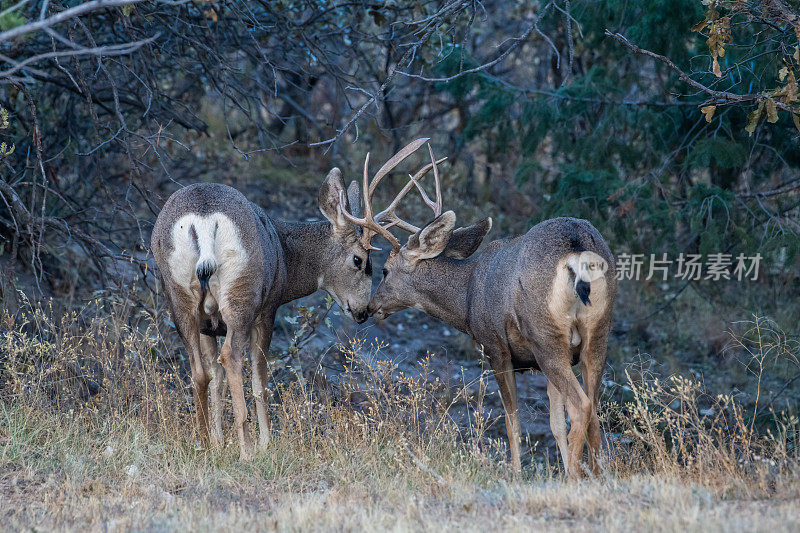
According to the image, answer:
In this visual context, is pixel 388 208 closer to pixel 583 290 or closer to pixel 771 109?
pixel 583 290

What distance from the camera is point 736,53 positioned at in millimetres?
8227

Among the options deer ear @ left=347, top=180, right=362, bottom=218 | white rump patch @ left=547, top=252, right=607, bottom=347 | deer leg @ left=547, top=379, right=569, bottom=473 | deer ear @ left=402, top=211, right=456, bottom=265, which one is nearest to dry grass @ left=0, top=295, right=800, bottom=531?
deer leg @ left=547, top=379, right=569, bottom=473

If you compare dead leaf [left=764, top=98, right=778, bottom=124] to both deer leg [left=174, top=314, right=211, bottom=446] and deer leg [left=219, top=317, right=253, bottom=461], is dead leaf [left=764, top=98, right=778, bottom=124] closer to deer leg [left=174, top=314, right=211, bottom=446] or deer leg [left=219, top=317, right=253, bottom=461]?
deer leg [left=219, top=317, right=253, bottom=461]

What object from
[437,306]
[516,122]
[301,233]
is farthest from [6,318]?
[516,122]

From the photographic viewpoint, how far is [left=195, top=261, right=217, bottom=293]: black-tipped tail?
5.60 meters

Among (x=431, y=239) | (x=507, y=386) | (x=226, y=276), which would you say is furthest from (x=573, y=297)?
(x=226, y=276)

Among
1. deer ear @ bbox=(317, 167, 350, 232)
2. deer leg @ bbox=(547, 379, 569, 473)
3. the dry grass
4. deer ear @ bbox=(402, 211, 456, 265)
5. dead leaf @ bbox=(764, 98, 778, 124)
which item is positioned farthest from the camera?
deer ear @ bbox=(317, 167, 350, 232)

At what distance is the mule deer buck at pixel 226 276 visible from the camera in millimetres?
5840

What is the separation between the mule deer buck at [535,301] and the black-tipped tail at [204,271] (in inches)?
79.8

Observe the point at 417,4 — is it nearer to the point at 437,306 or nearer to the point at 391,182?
the point at 437,306

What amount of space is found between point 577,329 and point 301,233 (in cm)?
285

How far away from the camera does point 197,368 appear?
20.5 ft

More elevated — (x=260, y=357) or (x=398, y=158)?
(x=398, y=158)

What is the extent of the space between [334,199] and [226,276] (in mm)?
1934
